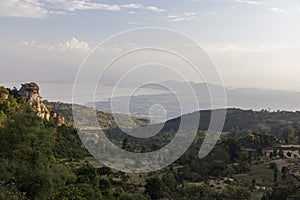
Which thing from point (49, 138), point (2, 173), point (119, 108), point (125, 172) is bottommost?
point (125, 172)

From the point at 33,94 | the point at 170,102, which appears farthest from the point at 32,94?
the point at 170,102

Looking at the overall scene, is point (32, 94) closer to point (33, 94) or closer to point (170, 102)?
point (33, 94)

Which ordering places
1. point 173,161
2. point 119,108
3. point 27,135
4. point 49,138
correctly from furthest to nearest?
point 173,161
point 119,108
point 49,138
point 27,135

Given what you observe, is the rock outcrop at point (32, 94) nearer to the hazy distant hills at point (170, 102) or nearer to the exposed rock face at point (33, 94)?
the exposed rock face at point (33, 94)

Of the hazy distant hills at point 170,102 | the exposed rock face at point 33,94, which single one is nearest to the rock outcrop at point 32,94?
the exposed rock face at point 33,94

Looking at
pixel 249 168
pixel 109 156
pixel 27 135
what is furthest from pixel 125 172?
pixel 27 135

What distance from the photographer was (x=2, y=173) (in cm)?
1136

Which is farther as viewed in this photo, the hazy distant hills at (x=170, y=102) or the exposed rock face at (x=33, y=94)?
the exposed rock face at (x=33, y=94)

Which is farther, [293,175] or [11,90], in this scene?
[11,90]

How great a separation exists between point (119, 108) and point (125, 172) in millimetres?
14934

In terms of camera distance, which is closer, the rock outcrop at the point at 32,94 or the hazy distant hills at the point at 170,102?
the hazy distant hills at the point at 170,102

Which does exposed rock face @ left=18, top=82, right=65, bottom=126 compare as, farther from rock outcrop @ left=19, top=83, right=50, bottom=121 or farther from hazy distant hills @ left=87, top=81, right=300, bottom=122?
hazy distant hills @ left=87, top=81, right=300, bottom=122

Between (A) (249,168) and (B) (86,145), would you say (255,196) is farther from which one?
(B) (86,145)

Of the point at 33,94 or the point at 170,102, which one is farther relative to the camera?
the point at 33,94
